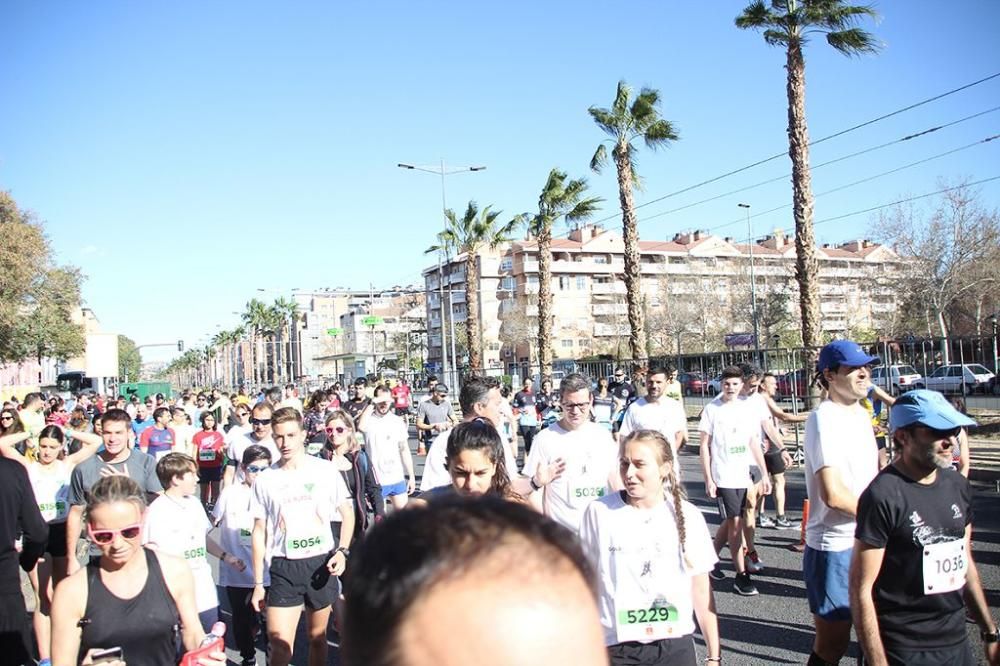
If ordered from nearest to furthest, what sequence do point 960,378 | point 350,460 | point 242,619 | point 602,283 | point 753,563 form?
point 242,619
point 350,460
point 753,563
point 960,378
point 602,283

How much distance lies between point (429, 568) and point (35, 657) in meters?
6.91

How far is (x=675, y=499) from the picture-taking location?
385 centimetres

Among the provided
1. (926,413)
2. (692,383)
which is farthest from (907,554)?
(692,383)

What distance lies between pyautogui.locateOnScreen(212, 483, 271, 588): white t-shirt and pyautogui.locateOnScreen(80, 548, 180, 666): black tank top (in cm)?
228

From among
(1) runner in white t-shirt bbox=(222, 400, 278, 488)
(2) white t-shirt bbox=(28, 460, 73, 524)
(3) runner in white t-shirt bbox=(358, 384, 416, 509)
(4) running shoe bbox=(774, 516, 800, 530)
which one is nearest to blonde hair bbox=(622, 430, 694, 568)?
(1) runner in white t-shirt bbox=(222, 400, 278, 488)

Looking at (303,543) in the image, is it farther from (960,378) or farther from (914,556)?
(960,378)

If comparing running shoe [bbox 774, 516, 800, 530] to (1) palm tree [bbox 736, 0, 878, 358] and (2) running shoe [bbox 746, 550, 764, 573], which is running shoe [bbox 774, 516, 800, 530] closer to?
(2) running shoe [bbox 746, 550, 764, 573]

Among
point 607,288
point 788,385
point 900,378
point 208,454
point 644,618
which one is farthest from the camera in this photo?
point 607,288

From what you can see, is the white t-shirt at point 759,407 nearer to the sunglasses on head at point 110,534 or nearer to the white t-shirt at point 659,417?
the white t-shirt at point 659,417

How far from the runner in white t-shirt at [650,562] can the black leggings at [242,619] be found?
3.18 metres

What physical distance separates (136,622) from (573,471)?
2.98m

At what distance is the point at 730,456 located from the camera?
24.8 feet

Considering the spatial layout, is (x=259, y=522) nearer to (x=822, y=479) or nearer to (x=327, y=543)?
(x=327, y=543)

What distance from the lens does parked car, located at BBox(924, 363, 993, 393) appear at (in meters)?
13.6
